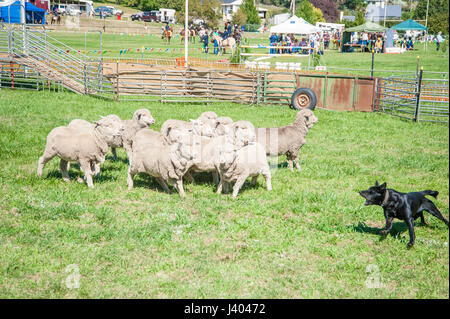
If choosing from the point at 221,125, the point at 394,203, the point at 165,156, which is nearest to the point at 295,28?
the point at 221,125

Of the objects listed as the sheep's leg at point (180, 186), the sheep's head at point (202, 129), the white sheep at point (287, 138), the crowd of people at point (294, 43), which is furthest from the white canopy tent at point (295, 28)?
the sheep's leg at point (180, 186)

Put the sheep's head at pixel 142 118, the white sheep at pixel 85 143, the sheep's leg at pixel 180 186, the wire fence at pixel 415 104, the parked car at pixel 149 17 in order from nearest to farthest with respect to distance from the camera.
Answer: the sheep's leg at pixel 180 186, the white sheep at pixel 85 143, the sheep's head at pixel 142 118, the wire fence at pixel 415 104, the parked car at pixel 149 17

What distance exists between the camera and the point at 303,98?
Answer: 18.3 metres

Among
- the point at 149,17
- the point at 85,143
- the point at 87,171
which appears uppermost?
the point at 149,17

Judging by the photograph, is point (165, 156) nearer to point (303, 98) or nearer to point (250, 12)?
point (303, 98)

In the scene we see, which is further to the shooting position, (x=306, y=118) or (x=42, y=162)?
(x=306, y=118)

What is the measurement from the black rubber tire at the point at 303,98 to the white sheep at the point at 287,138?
7.62 m

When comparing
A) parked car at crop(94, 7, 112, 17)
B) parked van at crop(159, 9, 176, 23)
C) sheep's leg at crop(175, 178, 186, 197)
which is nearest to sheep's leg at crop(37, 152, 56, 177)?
sheep's leg at crop(175, 178, 186, 197)

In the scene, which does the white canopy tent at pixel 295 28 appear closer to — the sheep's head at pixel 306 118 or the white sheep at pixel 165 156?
the sheep's head at pixel 306 118

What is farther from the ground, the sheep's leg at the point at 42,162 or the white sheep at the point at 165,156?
the white sheep at the point at 165,156

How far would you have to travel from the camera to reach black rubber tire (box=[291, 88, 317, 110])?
59.1 ft

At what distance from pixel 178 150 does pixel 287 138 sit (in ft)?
9.86

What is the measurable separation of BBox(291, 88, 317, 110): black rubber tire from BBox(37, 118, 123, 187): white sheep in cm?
1056

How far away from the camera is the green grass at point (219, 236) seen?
5453mm
